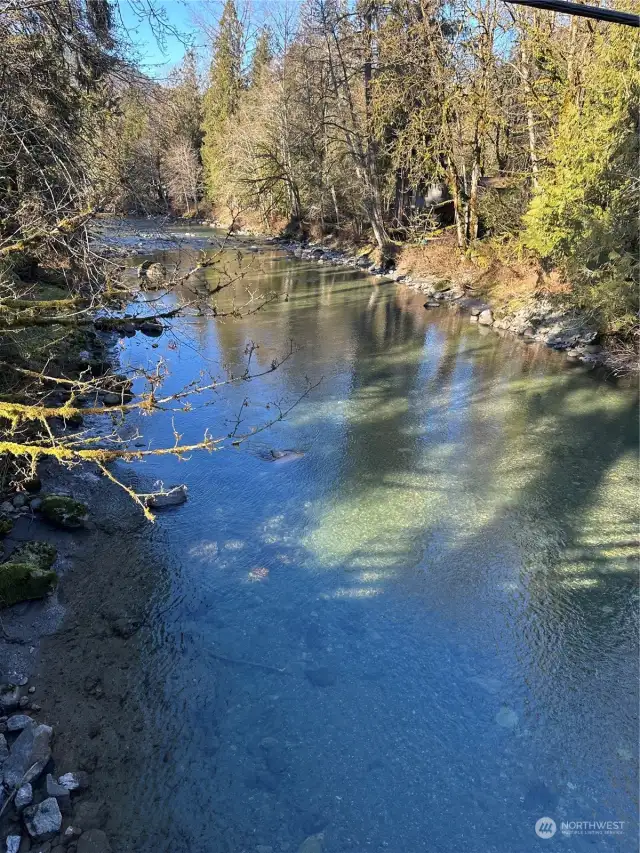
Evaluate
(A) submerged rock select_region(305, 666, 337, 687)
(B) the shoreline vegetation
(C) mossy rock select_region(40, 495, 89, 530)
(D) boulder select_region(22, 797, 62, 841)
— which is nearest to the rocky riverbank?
(B) the shoreline vegetation

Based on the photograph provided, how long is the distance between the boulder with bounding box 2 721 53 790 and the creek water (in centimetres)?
56

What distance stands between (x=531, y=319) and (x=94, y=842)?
12.4 meters

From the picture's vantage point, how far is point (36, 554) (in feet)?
16.7

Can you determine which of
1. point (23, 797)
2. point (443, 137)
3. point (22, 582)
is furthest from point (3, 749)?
point (443, 137)

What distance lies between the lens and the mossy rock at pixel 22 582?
4578mm

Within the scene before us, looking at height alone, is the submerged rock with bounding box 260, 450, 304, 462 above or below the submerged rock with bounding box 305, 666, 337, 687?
above

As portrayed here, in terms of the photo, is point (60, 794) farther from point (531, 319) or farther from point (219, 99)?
point (219, 99)

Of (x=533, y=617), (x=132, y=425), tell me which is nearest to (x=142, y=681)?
(x=533, y=617)

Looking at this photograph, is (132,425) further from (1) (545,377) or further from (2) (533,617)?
(1) (545,377)

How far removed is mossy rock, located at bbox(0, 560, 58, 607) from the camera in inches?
180

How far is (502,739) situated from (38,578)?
3.93m

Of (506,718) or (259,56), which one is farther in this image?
(259,56)

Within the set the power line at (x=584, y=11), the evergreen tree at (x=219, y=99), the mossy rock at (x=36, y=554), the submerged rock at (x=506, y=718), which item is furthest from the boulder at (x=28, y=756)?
the evergreen tree at (x=219, y=99)

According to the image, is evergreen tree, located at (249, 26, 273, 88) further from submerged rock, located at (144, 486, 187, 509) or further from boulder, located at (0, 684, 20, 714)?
boulder, located at (0, 684, 20, 714)
